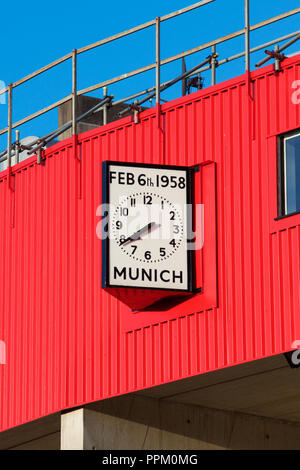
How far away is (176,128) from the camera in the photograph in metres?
22.8

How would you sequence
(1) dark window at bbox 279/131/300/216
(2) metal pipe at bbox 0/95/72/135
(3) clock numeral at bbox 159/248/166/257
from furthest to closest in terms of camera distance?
(2) metal pipe at bbox 0/95/72/135 → (3) clock numeral at bbox 159/248/166/257 → (1) dark window at bbox 279/131/300/216

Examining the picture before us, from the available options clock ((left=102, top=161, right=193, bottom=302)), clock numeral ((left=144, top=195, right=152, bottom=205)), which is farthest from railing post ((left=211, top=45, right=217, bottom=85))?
clock numeral ((left=144, top=195, right=152, bottom=205))

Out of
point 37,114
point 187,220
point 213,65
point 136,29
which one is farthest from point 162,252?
point 37,114

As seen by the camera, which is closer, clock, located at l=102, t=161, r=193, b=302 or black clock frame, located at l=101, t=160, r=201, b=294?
black clock frame, located at l=101, t=160, r=201, b=294

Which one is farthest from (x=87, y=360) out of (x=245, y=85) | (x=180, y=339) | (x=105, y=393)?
(x=245, y=85)

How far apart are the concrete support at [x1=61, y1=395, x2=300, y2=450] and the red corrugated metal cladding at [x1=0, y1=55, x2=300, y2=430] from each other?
1.58 ft

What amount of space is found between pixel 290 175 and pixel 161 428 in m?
6.25

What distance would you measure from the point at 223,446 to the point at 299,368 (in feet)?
13.1

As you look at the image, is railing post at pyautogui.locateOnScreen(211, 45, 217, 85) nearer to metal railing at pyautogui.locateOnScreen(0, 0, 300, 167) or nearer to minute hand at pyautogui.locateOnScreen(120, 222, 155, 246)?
metal railing at pyautogui.locateOnScreen(0, 0, 300, 167)

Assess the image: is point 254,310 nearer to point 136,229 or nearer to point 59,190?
point 136,229

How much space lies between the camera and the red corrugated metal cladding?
67.3 feet

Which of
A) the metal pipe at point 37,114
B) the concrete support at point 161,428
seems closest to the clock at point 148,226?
the concrete support at point 161,428

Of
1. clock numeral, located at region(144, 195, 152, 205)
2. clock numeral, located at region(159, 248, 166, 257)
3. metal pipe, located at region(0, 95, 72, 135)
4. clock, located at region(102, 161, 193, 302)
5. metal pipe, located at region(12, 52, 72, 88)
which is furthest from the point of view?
metal pipe, located at region(0, 95, 72, 135)

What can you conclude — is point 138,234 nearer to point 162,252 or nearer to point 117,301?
point 162,252
